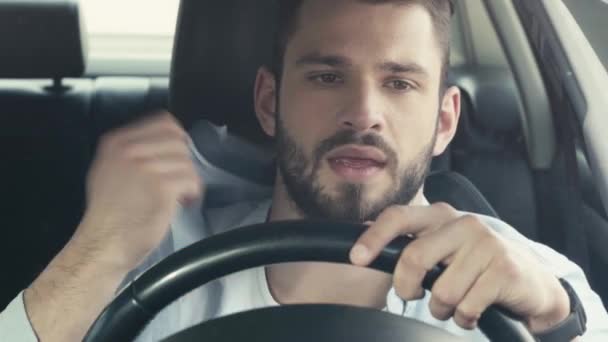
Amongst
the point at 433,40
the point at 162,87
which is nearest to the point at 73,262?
the point at 433,40

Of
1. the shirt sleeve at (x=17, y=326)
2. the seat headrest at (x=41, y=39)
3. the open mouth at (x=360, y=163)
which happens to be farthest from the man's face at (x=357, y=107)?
the seat headrest at (x=41, y=39)

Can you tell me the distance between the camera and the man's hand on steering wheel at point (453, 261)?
72 cm

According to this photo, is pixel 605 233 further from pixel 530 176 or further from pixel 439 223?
pixel 439 223

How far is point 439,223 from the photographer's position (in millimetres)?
780

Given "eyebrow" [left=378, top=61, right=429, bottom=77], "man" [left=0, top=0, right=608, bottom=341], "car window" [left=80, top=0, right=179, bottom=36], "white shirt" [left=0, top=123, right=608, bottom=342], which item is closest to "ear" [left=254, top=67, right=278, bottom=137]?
"man" [left=0, top=0, right=608, bottom=341]

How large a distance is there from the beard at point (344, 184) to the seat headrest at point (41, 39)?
74 centimetres

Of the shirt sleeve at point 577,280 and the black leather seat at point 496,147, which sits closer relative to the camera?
the shirt sleeve at point 577,280

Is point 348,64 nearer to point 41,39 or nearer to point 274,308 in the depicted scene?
point 274,308

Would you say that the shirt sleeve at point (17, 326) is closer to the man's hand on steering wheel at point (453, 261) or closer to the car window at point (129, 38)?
the man's hand on steering wheel at point (453, 261)

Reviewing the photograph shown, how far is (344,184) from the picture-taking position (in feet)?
3.48

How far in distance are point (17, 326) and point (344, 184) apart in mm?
410

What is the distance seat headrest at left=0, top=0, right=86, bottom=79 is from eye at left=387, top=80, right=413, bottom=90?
33.2 inches

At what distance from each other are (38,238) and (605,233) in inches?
44.6

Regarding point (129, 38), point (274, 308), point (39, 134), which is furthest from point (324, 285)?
point (129, 38)
